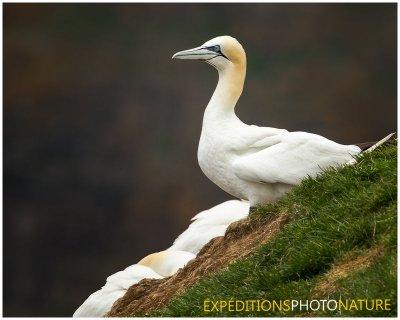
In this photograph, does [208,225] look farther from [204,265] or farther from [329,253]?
[329,253]

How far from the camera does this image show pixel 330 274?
32.9 ft

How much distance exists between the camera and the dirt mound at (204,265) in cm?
1200

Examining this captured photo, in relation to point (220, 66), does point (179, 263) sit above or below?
below

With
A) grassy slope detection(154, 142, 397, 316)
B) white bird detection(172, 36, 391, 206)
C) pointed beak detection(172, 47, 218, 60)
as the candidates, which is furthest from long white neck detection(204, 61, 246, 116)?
grassy slope detection(154, 142, 397, 316)

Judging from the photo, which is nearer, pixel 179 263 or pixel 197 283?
pixel 197 283

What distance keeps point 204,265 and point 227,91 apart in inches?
132

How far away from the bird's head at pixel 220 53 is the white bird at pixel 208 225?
2229 mm

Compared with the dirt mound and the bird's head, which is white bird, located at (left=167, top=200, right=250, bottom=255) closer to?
the bird's head

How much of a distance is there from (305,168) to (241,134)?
1.07 metres

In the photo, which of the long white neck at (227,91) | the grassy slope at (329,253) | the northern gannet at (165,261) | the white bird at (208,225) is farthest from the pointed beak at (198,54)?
the grassy slope at (329,253)

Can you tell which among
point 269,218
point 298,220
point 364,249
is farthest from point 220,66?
point 364,249

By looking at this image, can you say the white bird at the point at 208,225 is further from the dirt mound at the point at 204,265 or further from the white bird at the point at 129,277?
the dirt mound at the point at 204,265

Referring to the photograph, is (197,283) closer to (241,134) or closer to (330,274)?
(330,274)

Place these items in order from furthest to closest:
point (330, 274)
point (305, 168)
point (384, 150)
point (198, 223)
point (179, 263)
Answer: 1. point (198, 223)
2. point (179, 263)
3. point (305, 168)
4. point (384, 150)
5. point (330, 274)
